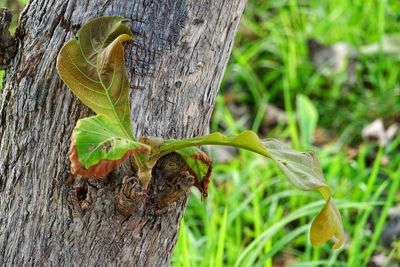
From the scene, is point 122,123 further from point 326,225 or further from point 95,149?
point 326,225

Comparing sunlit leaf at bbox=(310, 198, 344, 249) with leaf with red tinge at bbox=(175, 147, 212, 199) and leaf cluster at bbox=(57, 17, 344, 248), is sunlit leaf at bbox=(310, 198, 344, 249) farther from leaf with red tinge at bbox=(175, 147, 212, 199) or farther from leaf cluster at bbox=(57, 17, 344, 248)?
leaf with red tinge at bbox=(175, 147, 212, 199)

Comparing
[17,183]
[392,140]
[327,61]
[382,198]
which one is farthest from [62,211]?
[327,61]

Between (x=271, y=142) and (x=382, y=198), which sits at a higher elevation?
(x=271, y=142)

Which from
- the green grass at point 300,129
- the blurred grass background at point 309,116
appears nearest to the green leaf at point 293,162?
the green grass at point 300,129

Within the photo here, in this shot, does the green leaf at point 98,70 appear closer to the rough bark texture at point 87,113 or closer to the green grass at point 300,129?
the rough bark texture at point 87,113

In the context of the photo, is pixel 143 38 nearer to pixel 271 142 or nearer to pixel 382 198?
pixel 271 142

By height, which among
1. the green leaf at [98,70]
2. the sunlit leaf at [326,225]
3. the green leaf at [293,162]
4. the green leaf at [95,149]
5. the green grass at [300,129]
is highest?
the green leaf at [98,70]

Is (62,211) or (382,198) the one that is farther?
(382,198)
